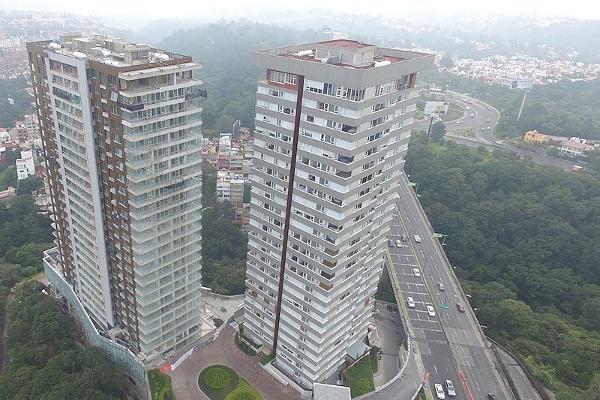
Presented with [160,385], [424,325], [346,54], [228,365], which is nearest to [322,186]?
[346,54]

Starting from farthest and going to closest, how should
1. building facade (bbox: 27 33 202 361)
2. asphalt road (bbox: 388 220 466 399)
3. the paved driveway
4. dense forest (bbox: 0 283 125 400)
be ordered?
1. asphalt road (bbox: 388 220 466 399)
2. the paved driveway
3. dense forest (bbox: 0 283 125 400)
4. building facade (bbox: 27 33 202 361)

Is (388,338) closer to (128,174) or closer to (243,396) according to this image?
(243,396)

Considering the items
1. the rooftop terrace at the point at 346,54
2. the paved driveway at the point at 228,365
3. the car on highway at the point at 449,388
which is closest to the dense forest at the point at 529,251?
the car on highway at the point at 449,388

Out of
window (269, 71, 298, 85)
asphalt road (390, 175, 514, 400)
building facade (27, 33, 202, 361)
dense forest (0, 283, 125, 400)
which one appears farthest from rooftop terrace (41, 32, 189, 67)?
asphalt road (390, 175, 514, 400)

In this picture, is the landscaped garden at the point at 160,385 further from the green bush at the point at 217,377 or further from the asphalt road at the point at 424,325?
the asphalt road at the point at 424,325

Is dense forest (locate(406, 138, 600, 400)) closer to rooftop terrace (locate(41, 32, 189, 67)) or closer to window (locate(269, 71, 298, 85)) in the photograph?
window (locate(269, 71, 298, 85))

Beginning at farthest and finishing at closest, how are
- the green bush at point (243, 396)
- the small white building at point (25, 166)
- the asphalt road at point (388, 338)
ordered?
the small white building at point (25, 166)
the asphalt road at point (388, 338)
the green bush at point (243, 396)
